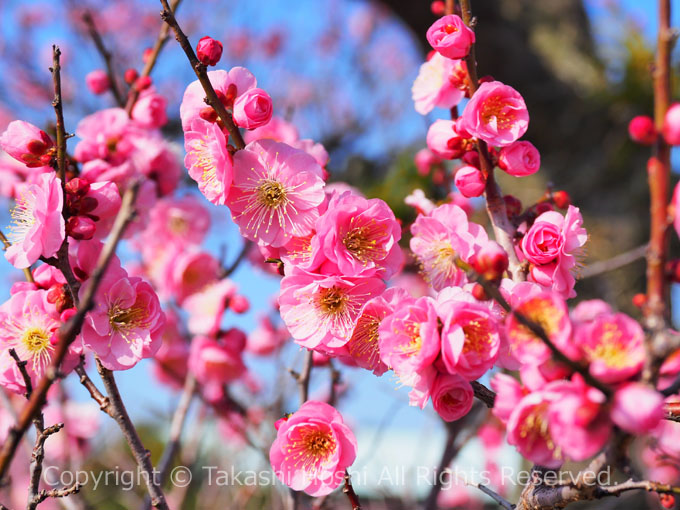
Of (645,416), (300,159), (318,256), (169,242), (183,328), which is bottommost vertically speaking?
(645,416)

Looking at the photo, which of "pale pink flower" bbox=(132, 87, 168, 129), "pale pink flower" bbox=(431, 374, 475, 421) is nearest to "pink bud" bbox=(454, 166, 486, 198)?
"pale pink flower" bbox=(431, 374, 475, 421)

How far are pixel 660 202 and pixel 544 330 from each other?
0.18 meters

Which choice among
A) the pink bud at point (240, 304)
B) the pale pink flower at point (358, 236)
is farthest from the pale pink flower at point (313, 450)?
the pink bud at point (240, 304)

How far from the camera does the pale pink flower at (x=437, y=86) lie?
1.11m

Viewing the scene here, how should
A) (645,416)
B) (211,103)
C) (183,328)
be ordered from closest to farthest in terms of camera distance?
(645,416) < (211,103) < (183,328)

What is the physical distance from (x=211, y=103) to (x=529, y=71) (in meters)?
3.49

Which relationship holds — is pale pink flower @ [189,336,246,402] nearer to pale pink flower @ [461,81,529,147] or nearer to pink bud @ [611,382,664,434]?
pale pink flower @ [461,81,529,147]

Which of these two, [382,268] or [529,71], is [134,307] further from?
[529,71]

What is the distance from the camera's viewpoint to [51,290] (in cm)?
96

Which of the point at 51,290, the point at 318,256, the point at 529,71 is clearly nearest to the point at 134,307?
the point at 51,290

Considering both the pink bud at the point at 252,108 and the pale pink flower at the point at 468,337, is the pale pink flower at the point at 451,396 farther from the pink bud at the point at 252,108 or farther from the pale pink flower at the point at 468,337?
the pink bud at the point at 252,108

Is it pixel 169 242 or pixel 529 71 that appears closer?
pixel 169 242

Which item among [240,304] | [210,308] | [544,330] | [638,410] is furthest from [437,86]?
[210,308]

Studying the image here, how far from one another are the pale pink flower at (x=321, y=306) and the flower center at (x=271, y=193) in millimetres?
132
